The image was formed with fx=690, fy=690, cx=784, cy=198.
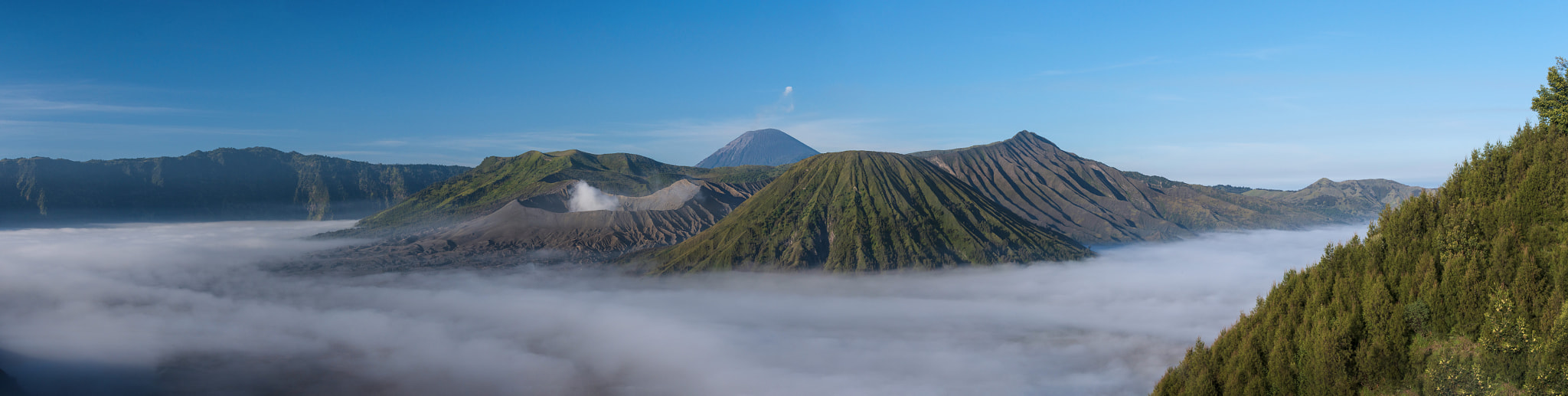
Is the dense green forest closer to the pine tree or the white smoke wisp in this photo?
the pine tree

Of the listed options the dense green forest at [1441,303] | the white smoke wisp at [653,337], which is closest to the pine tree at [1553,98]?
the dense green forest at [1441,303]

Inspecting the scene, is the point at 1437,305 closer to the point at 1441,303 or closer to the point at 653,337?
the point at 1441,303

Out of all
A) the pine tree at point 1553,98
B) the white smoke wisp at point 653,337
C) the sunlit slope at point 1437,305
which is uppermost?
the pine tree at point 1553,98

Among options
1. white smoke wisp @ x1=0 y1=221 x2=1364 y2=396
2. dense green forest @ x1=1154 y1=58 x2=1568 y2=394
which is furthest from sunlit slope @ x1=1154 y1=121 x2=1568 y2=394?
white smoke wisp @ x1=0 y1=221 x2=1364 y2=396

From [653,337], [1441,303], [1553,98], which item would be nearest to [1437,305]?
[1441,303]

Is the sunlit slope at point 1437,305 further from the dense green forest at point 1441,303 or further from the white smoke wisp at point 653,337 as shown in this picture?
the white smoke wisp at point 653,337

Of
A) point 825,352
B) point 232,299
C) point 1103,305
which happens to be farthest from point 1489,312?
point 232,299
